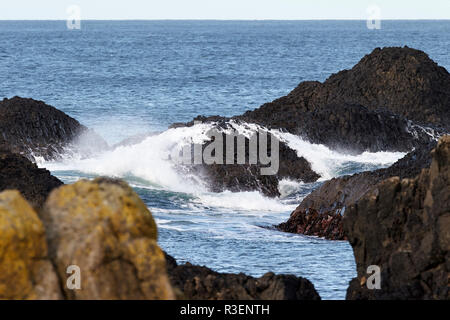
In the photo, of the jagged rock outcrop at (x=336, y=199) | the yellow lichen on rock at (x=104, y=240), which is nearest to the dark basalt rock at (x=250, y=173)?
the jagged rock outcrop at (x=336, y=199)

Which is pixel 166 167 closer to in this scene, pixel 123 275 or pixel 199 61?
pixel 123 275

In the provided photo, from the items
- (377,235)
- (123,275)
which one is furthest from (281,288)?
(123,275)

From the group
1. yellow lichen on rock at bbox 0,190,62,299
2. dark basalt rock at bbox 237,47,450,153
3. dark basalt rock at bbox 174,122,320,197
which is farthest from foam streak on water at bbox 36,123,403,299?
yellow lichen on rock at bbox 0,190,62,299

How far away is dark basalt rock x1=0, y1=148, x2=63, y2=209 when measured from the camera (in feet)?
43.1

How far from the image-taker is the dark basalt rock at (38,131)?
25.6m

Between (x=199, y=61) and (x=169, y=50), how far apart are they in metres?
22.1

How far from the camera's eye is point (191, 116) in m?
47.4

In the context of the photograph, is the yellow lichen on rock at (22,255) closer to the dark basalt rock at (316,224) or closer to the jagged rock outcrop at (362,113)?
the dark basalt rock at (316,224)

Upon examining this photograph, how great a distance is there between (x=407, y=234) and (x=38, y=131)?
58.4ft

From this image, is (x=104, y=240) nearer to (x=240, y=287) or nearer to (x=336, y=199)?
(x=240, y=287)

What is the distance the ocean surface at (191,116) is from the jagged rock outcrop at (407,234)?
68.2 inches

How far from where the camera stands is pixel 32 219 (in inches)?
227

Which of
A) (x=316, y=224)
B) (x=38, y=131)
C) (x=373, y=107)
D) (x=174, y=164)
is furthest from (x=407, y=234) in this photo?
(x=373, y=107)

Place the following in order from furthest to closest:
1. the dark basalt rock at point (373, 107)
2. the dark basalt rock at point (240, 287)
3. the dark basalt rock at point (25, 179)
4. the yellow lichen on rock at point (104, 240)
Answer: the dark basalt rock at point (373, 107)
the dark basalt rock at point (25, 179)
the dark basalt rock at point (240, 287)
the yellow lichen on rock at point (104, 240)
